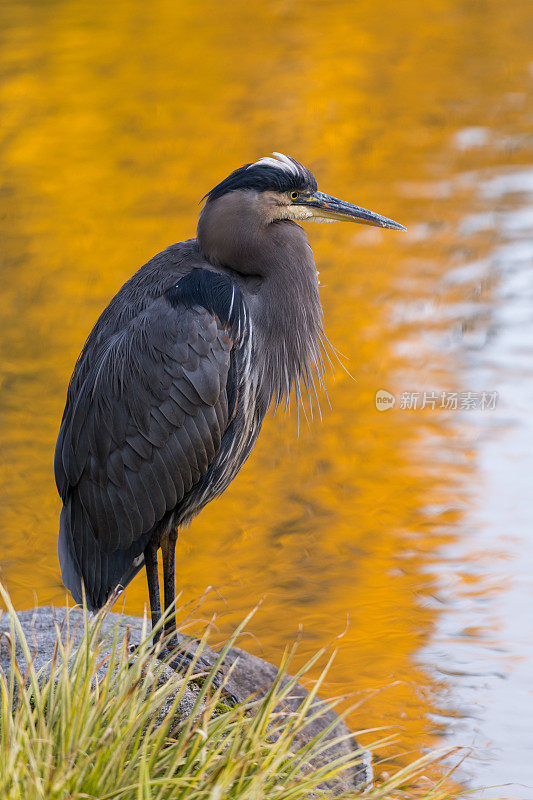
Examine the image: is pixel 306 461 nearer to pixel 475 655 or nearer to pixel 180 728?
pixel 475 655

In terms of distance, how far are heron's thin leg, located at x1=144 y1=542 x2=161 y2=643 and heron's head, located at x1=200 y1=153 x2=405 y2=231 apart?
3.49 ft

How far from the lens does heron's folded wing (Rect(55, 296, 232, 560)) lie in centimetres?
315

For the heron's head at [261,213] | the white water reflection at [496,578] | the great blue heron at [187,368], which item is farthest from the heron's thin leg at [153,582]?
the white water reflection at [496,578]

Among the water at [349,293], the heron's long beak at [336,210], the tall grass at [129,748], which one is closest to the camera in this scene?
the tall grass at [129,748]

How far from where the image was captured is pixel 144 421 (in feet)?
10.6

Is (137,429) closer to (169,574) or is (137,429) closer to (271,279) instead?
(169,574)

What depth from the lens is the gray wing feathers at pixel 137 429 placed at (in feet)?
10.3

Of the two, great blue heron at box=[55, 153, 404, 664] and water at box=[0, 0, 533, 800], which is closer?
great blue heron at box=[55, 153, 404, 664]

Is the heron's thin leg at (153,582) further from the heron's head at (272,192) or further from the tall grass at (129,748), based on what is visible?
the heron's head at (272,192)

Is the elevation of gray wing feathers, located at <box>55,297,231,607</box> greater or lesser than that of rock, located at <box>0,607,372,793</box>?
greater

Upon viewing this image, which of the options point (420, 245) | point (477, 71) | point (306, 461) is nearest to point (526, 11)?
point (477, 71)

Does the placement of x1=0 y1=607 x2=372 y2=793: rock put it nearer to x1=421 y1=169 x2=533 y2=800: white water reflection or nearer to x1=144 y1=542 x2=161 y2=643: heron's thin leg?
x1=144 y1=542 x2=161 y2=643: heron's thin leg

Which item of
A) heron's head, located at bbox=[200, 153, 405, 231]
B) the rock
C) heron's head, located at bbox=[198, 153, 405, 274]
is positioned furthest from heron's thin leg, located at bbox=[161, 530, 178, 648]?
heron's head, located at bbox=[200, 153, 405, 231]

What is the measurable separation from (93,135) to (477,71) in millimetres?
4175
